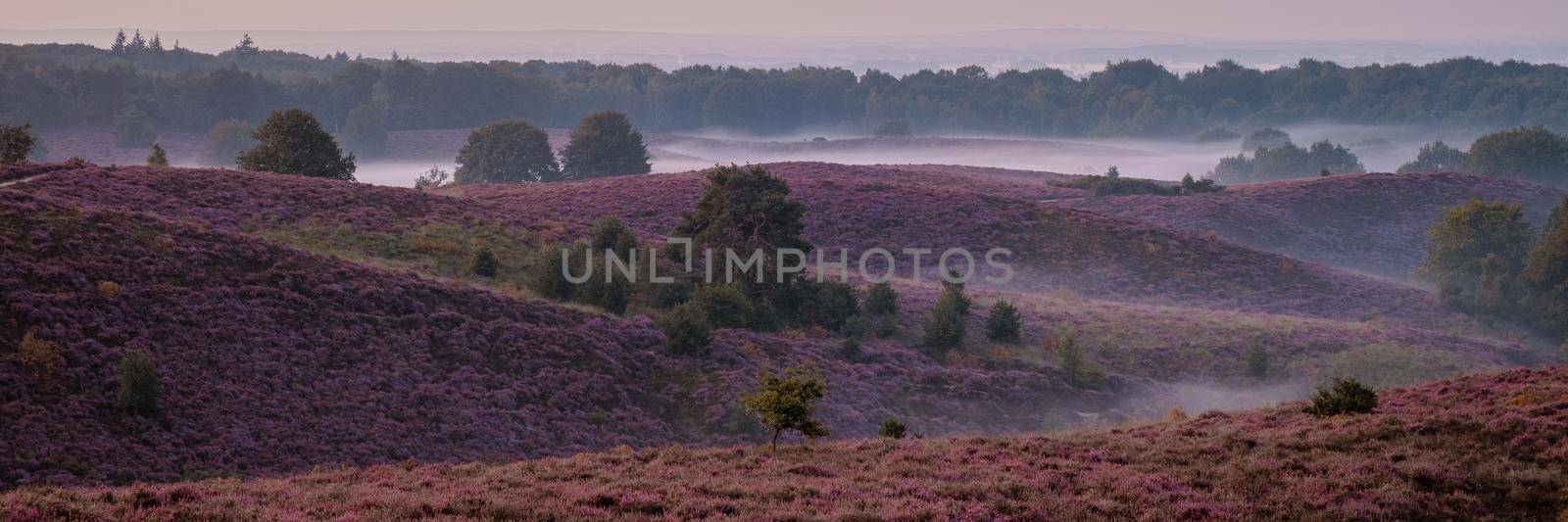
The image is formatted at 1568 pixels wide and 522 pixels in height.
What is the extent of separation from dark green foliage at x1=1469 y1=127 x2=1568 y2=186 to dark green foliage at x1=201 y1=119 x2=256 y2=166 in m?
147

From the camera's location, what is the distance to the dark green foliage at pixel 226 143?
137 m

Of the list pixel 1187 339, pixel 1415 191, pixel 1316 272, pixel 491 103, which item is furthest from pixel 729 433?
pixel 491 103

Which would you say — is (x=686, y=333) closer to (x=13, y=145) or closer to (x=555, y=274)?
(x=555, y=274)

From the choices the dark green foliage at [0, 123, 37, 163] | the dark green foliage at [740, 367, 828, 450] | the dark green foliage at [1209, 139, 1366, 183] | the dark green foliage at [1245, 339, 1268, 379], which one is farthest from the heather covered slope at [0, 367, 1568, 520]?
the dark green foliage at [1209, 139, 1366, 183]

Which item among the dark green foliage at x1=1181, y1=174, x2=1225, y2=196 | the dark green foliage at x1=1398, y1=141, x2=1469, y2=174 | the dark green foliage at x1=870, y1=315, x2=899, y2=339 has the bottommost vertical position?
the dark green foliage at x1=870, y1=315, x2=899, y2=339

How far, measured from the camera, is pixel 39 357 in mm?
28094

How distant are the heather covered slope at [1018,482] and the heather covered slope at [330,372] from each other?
6.71m

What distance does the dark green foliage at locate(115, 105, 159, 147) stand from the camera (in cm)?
14062

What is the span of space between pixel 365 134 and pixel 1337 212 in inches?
4839

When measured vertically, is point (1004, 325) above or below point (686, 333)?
below

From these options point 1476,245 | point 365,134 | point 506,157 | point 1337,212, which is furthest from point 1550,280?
point 365,134

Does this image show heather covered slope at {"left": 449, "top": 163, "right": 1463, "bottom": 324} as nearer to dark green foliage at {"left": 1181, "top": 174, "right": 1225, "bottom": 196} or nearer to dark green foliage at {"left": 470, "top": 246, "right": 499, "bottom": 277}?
dark green foliage at {"left": 470, "top": 246, "right": 499, "bottom": 277}

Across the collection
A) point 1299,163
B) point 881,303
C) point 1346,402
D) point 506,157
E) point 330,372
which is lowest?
point 881,303

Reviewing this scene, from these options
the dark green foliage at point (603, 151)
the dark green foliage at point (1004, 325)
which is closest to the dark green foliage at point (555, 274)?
the dark green foliage at point (1004, 325)
